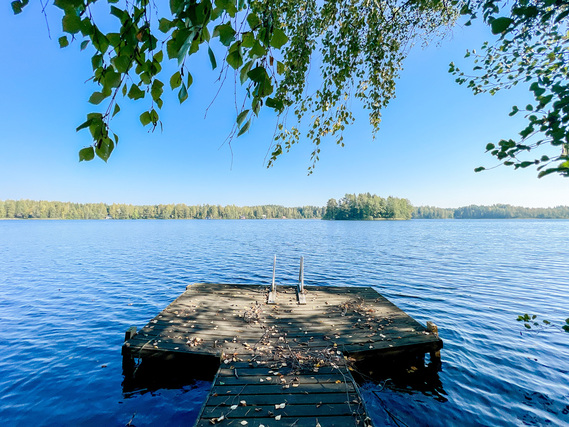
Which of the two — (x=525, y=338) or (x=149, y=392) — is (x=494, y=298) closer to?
(x=525, y=338)

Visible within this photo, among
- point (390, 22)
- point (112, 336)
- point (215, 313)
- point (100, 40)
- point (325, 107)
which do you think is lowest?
point (112, 336)

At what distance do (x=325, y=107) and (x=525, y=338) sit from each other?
1143 cm

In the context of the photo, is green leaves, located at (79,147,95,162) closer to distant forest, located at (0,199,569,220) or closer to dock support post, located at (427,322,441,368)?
dock support post, located at (427,322,441,368)

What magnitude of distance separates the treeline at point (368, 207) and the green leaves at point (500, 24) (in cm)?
14820

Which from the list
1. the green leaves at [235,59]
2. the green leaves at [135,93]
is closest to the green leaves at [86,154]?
the green leaves at [135,93]

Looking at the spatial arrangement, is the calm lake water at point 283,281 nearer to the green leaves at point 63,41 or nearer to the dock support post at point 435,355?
the dock support post at point 435,355

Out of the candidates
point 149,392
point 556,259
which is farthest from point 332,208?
point 149,392

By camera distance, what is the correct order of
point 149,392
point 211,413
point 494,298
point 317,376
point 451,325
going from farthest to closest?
1. point 494,298
2. point 451,325
3. point 149,392
4. point 317,376
5. point 211,413

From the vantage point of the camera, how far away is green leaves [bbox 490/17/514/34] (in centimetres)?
149

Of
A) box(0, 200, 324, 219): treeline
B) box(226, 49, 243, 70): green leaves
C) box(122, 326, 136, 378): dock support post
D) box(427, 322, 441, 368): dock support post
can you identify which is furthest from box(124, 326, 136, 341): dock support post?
box(0, 200, 324, 219): treeline

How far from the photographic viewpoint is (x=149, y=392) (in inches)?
259

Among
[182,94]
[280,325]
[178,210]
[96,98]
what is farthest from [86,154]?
[178,210]

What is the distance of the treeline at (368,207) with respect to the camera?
5709 inches

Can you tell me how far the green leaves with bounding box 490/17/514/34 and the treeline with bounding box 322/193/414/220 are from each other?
148198 mm
